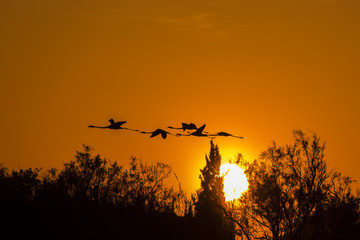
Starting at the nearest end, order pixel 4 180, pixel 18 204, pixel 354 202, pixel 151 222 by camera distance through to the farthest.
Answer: pixel 18 204
pixel 4 180
pixel 151 222
pixel 354 202

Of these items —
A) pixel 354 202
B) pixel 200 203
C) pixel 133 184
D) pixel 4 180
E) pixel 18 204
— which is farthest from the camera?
pixel 200 203

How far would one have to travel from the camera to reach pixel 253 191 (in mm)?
60656

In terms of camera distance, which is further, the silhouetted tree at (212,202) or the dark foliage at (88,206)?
the silhouetted tree at (212,202)

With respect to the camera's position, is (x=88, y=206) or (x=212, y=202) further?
(x=212, y=202)

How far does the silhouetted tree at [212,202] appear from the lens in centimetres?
6069

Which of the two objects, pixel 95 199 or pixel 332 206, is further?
pixel 332 206

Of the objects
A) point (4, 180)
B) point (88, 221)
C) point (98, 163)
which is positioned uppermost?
point (98, 163)

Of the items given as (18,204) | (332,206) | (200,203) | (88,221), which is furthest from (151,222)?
(200,203)

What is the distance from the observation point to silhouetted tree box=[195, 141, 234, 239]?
6069 centimetres

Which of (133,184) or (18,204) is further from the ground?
(133,184)

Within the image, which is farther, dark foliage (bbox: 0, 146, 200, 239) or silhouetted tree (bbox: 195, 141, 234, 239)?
silhouetted tree (bbox: 195, 141, 234, 239)

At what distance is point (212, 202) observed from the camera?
7012cm

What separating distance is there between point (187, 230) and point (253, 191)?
8.83 meters

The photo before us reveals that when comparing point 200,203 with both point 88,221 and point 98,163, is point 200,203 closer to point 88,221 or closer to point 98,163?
point 98,163
